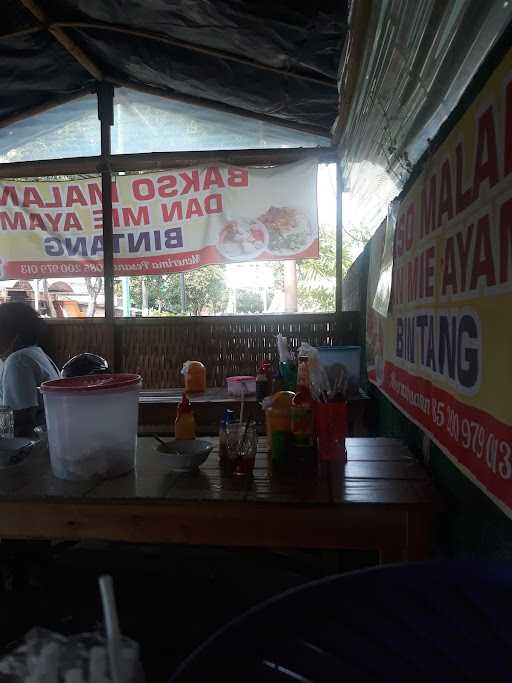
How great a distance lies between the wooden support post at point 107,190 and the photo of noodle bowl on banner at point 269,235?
1089 millimetres

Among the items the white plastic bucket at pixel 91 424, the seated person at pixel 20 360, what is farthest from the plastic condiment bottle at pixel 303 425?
the seated person at pixel 20 360

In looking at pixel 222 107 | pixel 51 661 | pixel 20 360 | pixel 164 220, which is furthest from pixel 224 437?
pixel 222 107

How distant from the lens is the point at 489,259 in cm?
111

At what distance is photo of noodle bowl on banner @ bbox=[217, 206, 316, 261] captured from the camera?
4449mm

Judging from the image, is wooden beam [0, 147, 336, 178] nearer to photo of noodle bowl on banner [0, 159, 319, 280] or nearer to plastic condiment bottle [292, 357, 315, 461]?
photo of noodle bowl on banner [0, 159, 319, 280]

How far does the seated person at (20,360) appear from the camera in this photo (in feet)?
9.47

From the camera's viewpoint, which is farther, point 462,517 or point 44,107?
point 44,107

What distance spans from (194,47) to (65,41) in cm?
105

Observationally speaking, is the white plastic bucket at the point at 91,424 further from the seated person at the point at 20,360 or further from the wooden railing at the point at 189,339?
the wooden railing at the point at 189,339

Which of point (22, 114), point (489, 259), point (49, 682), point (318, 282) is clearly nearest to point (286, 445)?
point (489, 259)

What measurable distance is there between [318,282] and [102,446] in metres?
11.9

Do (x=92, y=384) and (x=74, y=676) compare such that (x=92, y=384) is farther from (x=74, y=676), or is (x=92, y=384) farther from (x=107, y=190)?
(x=107, y=190)

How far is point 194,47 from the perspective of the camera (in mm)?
3418

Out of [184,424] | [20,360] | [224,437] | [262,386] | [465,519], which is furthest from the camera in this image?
[262,386]
